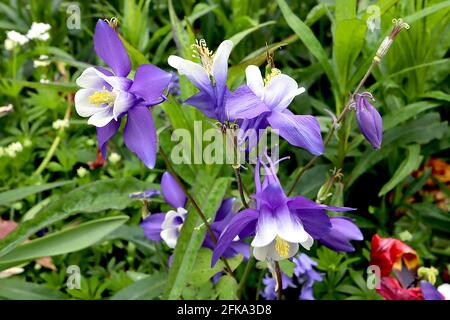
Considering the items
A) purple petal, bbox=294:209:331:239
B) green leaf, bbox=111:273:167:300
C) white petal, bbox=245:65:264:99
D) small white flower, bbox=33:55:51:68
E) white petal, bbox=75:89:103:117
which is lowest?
green leaf, bbox=111:273:167:300

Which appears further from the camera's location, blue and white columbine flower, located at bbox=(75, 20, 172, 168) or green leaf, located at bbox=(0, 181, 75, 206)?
green leaf, located at bbox=(0, 181, 75, 206)

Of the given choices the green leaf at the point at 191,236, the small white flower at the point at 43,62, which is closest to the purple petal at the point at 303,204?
the green leaf at the point at 191,236

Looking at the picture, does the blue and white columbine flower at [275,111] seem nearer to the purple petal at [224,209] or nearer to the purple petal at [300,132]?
the purple petal at [300,132]

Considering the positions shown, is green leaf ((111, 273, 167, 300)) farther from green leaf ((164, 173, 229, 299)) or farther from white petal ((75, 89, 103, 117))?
white petal ((75, 89, 103, 117))

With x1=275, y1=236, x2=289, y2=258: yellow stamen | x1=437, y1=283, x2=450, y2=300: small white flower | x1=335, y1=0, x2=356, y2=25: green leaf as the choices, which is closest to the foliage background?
x1=335, y1=0, x2=356, y2=25: green leaf

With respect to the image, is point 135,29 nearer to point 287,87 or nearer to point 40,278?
point 40,278

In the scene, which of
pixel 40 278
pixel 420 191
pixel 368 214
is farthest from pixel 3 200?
pixel 420 191
